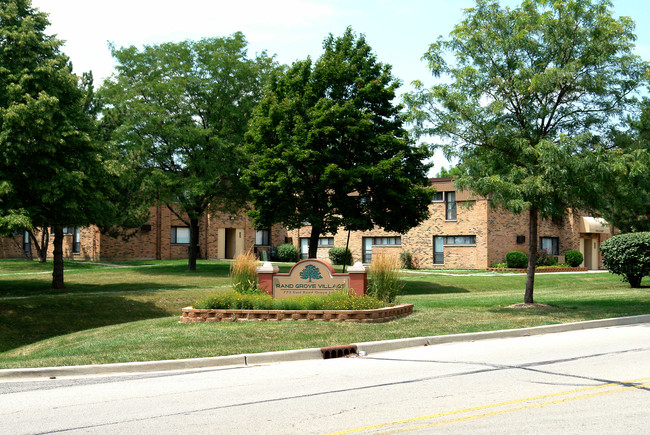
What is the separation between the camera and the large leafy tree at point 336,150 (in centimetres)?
2523

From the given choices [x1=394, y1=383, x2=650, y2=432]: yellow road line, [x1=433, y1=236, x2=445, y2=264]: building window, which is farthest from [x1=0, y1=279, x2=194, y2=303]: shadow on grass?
[x1=394, y1=383, x2=650, y2=432]: yellow road line

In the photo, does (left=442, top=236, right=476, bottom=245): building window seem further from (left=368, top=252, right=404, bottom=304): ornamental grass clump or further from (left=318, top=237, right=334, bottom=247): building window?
(left=368, top=252, right=404, bottom=304): ornamental grass clump

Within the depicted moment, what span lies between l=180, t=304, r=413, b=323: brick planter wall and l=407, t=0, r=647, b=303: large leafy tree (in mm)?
4415

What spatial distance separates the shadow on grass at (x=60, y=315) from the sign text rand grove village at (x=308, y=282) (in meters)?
6.25

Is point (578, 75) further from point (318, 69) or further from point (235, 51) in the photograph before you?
point (235, 51)

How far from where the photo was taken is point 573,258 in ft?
139

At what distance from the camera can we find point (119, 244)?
146ft

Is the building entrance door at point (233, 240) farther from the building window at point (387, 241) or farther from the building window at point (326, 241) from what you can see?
the building window at point (387, 241)

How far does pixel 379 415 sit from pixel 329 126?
1924cm

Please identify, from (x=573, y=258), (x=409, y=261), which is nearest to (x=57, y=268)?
(x=409, y=261)

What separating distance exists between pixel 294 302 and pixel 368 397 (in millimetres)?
7650

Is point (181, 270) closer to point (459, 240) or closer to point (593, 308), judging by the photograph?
point (459, 240)

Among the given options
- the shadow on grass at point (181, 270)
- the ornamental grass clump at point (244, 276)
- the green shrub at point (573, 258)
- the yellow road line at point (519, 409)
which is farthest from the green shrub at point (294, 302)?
the green shrub at point (573, 258)

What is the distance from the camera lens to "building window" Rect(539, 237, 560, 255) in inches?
1716
